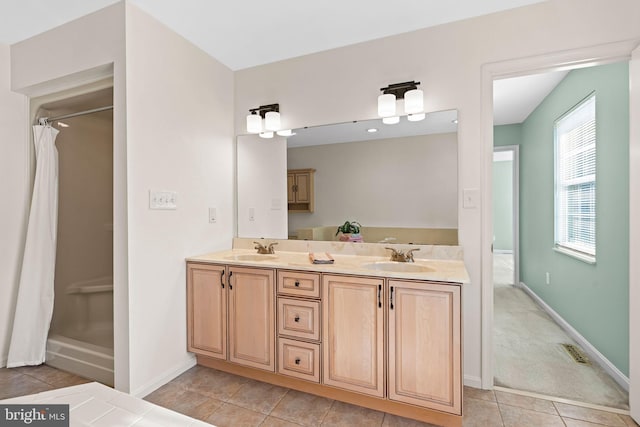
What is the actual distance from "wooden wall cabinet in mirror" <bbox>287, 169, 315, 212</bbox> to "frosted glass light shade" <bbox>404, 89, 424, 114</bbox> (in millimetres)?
911

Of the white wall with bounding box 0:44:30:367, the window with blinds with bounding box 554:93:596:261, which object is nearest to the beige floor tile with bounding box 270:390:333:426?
the white wall with bounding box 0:44:30:367

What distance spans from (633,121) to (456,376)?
5.81 ft

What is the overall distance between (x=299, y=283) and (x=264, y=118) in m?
1.56

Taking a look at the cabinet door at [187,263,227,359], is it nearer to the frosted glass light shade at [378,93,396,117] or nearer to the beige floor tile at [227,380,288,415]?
the beige floor tile at [227,380,288,415]

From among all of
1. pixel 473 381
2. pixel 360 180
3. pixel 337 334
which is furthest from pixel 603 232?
pixel 337 334

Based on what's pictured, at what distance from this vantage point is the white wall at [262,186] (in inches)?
109

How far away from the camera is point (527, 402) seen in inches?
76.4

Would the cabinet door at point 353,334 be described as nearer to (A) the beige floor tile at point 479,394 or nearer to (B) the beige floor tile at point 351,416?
(B) the beige floor tile at point 351,416

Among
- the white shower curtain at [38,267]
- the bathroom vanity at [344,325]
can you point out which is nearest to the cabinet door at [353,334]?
the bathroom vanity at [344,325]

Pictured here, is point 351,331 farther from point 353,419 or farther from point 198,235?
point 198,235

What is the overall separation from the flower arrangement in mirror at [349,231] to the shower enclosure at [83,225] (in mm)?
1864

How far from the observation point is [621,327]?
7.03 feet

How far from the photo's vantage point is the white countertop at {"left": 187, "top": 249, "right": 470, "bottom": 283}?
5.74 feet

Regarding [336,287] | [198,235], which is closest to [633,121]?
[336,287]
